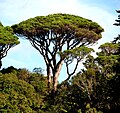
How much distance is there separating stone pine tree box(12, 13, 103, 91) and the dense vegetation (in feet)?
4.96

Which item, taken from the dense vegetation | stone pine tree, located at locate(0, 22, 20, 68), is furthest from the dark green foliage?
stone pine tree, located at locate(0, 22, 20, 68)

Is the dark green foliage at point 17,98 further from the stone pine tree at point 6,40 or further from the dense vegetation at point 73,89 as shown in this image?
the stone pine tree at point 6,40

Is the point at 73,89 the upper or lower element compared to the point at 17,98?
upper

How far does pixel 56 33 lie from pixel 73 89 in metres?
7.41

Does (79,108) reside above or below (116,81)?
above

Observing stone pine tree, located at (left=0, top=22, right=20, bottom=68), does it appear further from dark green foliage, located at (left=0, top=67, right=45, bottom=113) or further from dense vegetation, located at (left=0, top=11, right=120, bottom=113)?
dark green foliage, located at (left=0, top=67, right=45, bottom=113)

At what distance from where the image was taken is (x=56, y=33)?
40.4 meters

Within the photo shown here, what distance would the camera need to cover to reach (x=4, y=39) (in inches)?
1570

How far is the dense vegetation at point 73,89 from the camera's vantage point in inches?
1132

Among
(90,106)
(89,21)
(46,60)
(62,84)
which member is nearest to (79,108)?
(90,106)

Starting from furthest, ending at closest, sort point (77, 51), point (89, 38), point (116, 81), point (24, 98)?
point (89, 38), point (77, 51), point (24, 98), point (116, 81)

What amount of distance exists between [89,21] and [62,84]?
7511 millimetres

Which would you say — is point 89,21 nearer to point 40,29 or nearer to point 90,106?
point 40,29

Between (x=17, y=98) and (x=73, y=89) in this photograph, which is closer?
(x=17, y=98)
